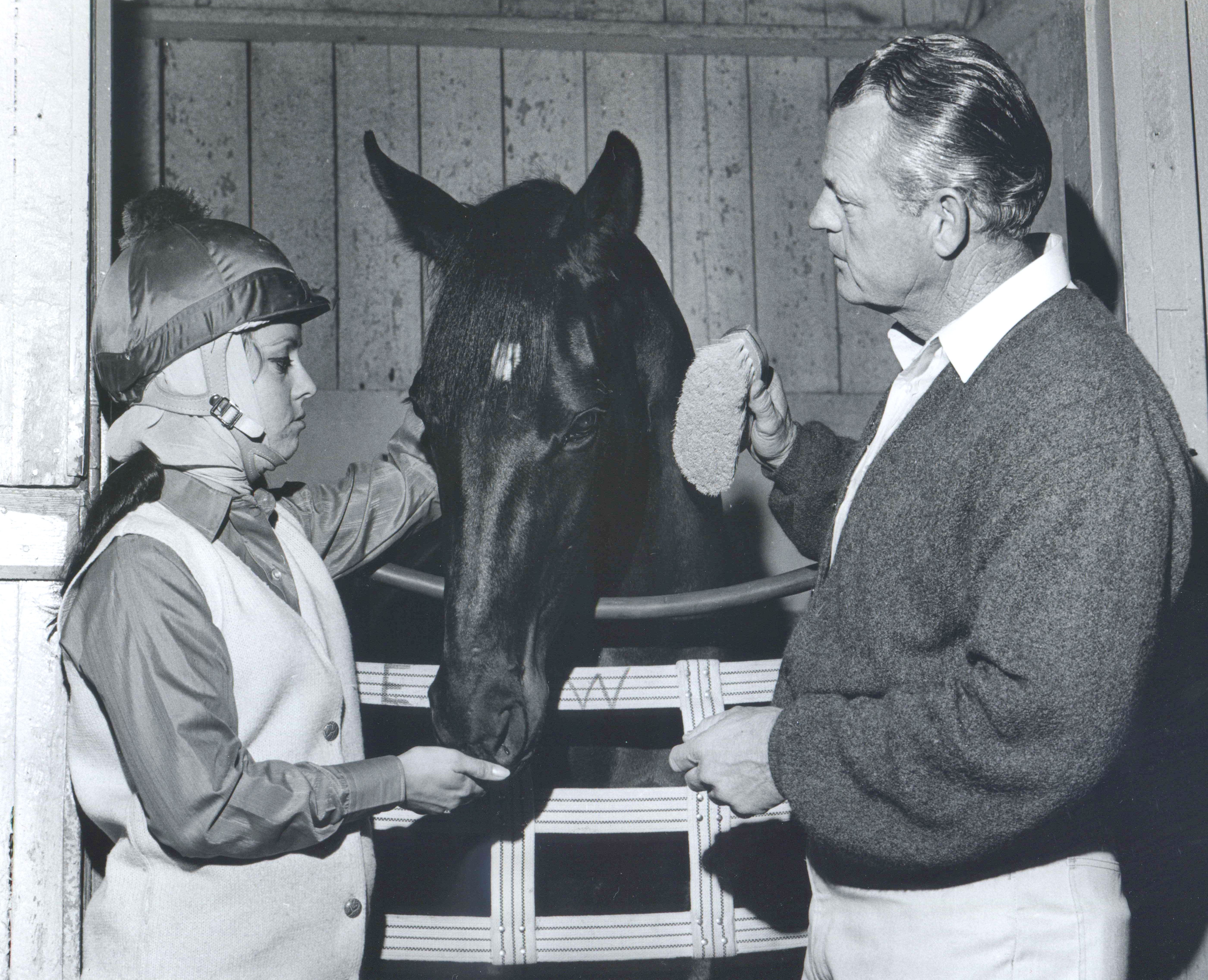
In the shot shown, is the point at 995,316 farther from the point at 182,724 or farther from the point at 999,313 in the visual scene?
the point at 182,724

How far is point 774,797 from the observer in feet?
4.32

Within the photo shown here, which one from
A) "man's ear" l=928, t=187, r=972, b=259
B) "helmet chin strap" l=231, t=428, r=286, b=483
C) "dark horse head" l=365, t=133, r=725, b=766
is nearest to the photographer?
"man's ear" l=928, t=187, r=972, b=259

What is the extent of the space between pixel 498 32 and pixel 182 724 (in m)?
3.07

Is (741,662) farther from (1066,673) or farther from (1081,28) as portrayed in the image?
(1081,28)

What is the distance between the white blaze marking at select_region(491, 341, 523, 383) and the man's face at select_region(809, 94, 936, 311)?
1.87 ft

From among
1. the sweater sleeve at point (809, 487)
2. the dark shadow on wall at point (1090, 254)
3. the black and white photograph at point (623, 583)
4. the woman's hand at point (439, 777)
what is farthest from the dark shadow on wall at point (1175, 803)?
the woman's hand at point (439, 777)

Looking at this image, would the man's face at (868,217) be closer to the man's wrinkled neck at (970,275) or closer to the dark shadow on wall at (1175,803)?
the man's wrinkled neck at (970,275)

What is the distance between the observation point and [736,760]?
4.32ft

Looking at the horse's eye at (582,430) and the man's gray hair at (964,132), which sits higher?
the man's gray hair at (964,132)

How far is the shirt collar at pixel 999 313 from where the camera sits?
126cm

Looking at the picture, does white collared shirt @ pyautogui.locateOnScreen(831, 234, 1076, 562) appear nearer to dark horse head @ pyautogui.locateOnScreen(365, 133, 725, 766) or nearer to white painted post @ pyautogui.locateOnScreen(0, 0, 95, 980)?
dark horse head @ pyautogui.locateOnScreen(365, 133, 725, 766)

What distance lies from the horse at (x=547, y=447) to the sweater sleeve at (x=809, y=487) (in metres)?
0.32

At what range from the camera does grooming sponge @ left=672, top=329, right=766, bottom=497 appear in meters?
1.77

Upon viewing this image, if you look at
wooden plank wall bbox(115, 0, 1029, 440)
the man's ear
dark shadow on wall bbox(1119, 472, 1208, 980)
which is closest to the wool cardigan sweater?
the man's ear
